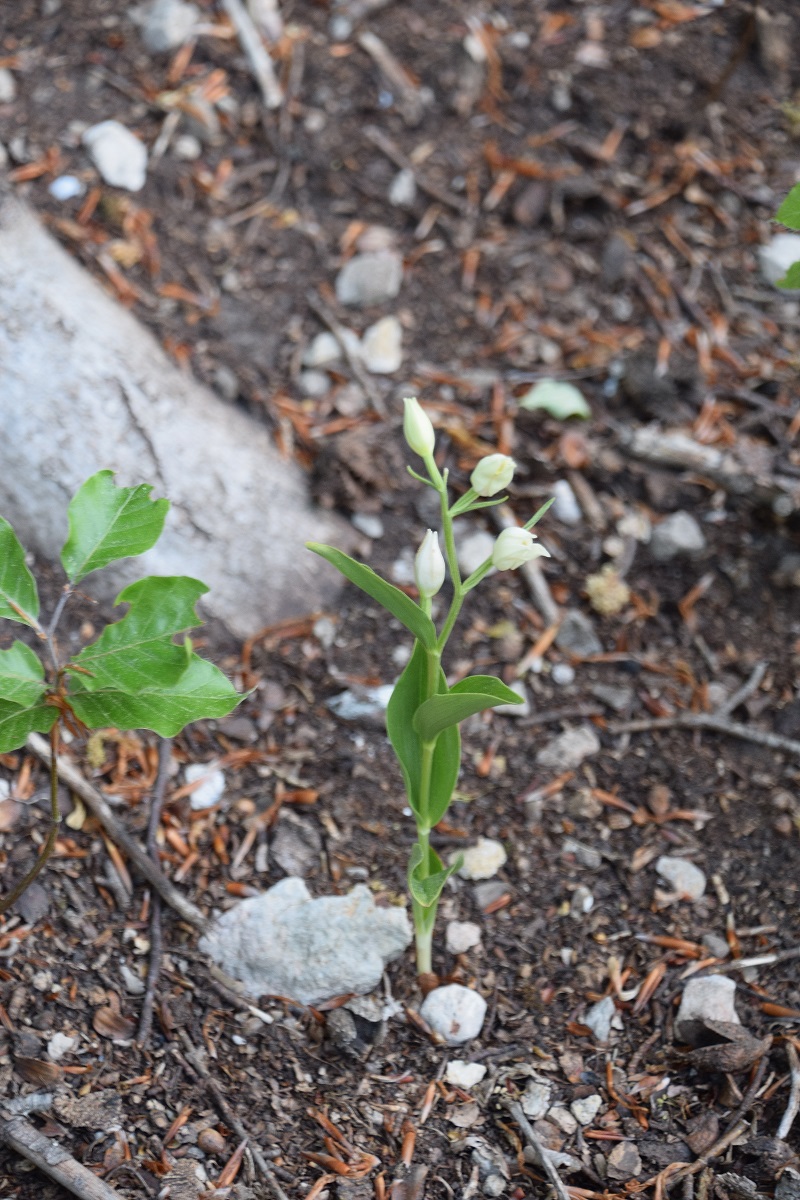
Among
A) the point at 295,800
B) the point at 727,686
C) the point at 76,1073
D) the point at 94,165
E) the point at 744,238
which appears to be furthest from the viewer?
the point at 744,238

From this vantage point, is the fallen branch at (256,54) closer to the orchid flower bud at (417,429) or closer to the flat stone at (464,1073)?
the orchid flower bud at (417,429)

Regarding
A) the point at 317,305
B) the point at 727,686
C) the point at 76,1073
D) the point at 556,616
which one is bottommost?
the point at 727,686

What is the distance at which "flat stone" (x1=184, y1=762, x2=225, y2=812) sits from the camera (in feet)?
7.51

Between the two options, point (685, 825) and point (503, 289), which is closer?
point (685, 825)

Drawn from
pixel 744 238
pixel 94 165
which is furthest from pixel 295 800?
pixel 744 238

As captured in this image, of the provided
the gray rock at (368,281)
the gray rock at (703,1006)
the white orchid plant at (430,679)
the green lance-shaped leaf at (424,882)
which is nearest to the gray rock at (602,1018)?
the gray rock at (703,1006)

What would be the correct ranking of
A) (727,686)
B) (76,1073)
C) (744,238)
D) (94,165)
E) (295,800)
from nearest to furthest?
(76,1073), (295,800), (727,686), (94,165), (744,238)

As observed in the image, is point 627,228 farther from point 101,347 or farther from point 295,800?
point 295,800

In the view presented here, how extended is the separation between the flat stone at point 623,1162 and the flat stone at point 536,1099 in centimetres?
14

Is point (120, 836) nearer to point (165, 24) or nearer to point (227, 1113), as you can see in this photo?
point (227, 1113)

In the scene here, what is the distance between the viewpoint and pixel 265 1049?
1.93m

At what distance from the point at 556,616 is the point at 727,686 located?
463 mm

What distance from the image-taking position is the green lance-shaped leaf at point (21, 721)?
5.13 ft

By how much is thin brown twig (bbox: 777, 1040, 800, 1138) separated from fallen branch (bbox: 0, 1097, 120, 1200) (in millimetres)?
1159
